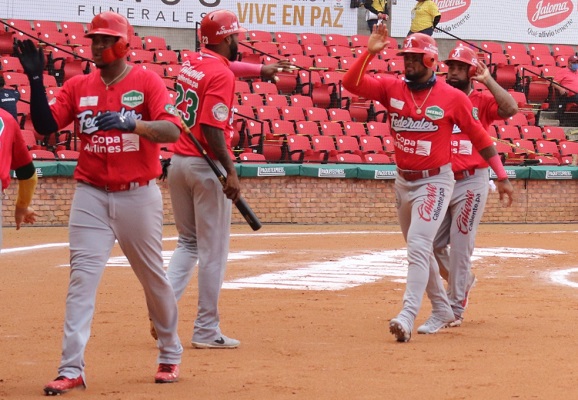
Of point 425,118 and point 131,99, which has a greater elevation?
point 131,99

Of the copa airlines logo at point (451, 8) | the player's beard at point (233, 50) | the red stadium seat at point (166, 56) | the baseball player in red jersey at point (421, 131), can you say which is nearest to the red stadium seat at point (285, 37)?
the red stadium seat at point (166, 56)

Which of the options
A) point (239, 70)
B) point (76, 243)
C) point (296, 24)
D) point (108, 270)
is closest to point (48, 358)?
point (76, 243)

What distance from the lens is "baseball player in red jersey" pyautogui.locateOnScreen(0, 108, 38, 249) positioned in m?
5.59

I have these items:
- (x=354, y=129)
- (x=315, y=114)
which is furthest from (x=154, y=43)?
(x=354, y=129)

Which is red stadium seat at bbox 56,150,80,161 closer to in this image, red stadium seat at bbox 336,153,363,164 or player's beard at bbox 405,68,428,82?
red stadium seat at bbox 336,153,363,164

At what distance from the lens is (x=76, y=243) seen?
5781mm

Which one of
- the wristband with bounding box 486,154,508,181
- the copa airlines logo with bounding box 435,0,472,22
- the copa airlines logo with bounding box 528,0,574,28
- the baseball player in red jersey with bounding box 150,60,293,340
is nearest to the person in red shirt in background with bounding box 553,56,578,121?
the copa airlines logo with bounding box 528,0,574,28

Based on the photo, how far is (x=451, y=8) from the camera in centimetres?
2694

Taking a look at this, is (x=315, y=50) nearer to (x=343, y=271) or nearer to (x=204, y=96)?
(x=343, y=271)

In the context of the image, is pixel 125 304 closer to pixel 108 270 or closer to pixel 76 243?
pixel 108 270

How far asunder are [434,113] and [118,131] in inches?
106

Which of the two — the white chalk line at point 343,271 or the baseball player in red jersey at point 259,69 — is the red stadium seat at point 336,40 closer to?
the white chalk line at point 343,271

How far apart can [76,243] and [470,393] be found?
2.15 metres

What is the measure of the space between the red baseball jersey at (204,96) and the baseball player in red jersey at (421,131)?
1035 millimetres
